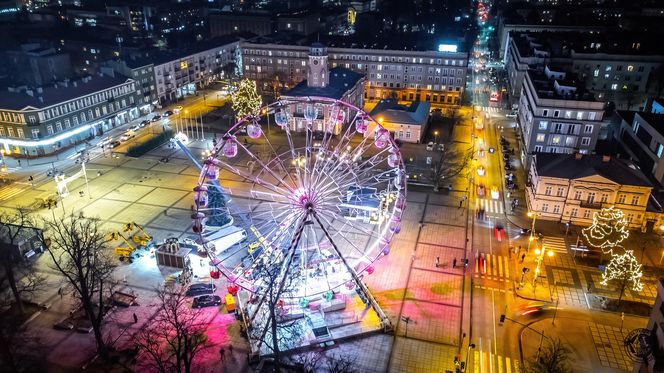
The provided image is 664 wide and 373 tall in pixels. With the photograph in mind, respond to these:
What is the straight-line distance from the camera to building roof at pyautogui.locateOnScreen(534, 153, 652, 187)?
63.2 metres

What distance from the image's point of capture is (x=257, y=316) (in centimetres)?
4900

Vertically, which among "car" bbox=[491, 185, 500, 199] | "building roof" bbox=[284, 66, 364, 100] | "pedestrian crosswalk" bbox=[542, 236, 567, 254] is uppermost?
"building roof" bbox=[284, 66, 364, 100]

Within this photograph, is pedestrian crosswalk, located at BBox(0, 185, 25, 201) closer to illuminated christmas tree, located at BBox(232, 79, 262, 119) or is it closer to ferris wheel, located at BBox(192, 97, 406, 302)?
ferris wheel, located at BBox(192, 97, 406, 302)

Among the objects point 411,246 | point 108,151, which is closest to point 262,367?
point 411,246

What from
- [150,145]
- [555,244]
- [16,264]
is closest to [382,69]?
[150,145]

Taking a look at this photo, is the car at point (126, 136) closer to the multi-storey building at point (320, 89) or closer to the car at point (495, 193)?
the multi-storey building at point (320, 89)

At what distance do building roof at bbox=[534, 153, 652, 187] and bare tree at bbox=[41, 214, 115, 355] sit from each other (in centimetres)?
5615

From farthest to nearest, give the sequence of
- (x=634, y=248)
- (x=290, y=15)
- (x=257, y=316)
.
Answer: (x=290, y=15) → (x=634, y=248) → (x=257, y=316)

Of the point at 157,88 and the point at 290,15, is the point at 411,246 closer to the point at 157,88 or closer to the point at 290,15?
the point at 157,88

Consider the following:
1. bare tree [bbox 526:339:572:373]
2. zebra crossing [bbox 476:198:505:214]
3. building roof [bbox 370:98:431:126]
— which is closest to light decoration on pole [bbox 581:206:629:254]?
zebra crossing [bbox 476:198:505:214]

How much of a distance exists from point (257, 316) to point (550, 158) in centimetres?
4750

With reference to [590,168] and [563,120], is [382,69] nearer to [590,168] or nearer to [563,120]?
[563,120]

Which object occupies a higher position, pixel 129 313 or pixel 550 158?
pixel 550 158

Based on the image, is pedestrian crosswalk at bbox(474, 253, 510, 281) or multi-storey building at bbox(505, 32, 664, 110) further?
multi-storey building at bbox(505, 32, 664, 110)
